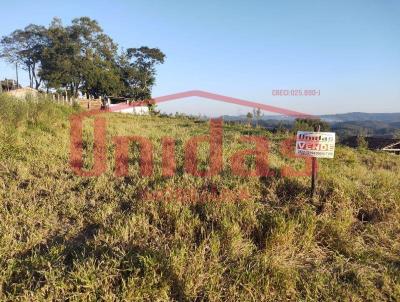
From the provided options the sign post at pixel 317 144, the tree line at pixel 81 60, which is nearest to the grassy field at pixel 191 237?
the sign post at pixel 317 144

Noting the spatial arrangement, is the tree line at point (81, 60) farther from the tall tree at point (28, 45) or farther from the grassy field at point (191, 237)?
the grassy field at point (191, 237)

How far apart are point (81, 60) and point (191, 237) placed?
44422 mm

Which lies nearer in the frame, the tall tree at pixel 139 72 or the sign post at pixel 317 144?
the sign post at pixel 317 144

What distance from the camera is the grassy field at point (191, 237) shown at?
261cm

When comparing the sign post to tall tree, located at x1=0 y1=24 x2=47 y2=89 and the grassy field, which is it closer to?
the grassy field

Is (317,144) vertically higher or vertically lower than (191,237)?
higher

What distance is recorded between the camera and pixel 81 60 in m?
42.9

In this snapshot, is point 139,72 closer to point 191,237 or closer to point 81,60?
point 81,60

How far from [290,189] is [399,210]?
1.40 m

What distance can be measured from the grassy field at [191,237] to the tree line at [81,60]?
39.3 metres

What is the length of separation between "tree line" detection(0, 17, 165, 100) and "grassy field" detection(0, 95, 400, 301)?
39323 mm

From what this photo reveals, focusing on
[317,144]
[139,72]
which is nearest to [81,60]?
[139,72]

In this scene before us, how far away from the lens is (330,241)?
3.56m

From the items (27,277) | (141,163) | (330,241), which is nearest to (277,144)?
(141,163)
